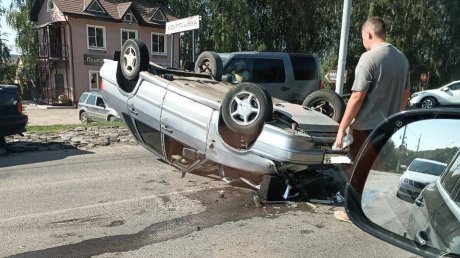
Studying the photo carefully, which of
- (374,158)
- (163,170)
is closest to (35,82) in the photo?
(163,170)

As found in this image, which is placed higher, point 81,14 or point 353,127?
point 81,14

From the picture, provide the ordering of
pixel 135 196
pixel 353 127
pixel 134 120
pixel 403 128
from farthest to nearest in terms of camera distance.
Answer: pixel 134 120
pixel 135 196
pixel 353 127
pixel 403 128

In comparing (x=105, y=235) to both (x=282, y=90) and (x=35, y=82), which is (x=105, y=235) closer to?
(x=282, y=90)

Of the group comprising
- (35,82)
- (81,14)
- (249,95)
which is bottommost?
(35,82)

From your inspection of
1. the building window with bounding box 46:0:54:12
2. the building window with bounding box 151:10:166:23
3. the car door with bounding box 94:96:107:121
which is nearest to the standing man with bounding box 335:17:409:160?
the car door with bounding box 94:96:107:121

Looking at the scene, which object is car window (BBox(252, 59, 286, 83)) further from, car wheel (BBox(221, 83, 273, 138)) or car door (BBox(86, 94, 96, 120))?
car door (BBox(86, 94, 96, 120))

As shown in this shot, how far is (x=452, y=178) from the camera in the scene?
5.13 feet

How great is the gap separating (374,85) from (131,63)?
3609 mm

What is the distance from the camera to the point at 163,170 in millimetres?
6793

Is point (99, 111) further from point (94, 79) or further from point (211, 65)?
point (94, 79)

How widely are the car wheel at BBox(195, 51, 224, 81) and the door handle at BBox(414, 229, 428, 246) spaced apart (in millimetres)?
5698

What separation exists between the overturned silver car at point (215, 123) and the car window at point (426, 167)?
3.03 m

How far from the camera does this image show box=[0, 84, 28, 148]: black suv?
25.0ft

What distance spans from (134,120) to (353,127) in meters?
3.37
